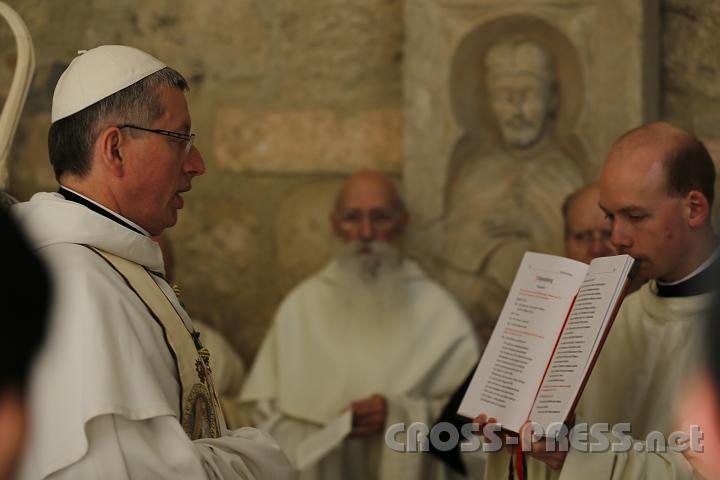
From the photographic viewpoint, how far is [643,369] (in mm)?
3598

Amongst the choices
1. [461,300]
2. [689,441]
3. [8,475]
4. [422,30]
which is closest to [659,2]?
[422,30]

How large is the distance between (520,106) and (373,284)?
1228 millimetres

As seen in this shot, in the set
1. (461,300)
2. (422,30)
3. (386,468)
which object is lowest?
(386,468)

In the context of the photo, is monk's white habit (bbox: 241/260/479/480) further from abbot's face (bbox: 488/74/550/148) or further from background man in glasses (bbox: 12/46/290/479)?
background man in glasses (bbox: 12/46/290/479)

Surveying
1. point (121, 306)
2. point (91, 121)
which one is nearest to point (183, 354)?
point (121, 306)

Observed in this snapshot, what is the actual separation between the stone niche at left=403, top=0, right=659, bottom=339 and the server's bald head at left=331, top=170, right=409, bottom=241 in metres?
0.18

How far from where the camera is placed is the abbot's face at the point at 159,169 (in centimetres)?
288

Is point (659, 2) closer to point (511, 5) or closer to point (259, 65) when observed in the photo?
point (511, 5)

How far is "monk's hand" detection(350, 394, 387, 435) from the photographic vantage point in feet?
17.3

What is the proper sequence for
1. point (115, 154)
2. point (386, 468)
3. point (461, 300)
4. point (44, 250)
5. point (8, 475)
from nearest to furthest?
point (8, 475) → point (44, 250) → point (115, 154) → point (386, 468) → point (461, 300)

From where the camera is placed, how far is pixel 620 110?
5.67 meters

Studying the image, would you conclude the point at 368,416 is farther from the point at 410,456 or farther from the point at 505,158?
the point at 505,158

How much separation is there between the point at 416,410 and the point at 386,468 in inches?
12.2

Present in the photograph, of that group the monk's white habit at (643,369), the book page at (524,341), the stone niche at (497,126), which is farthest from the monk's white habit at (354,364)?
the book page at (524,341)
